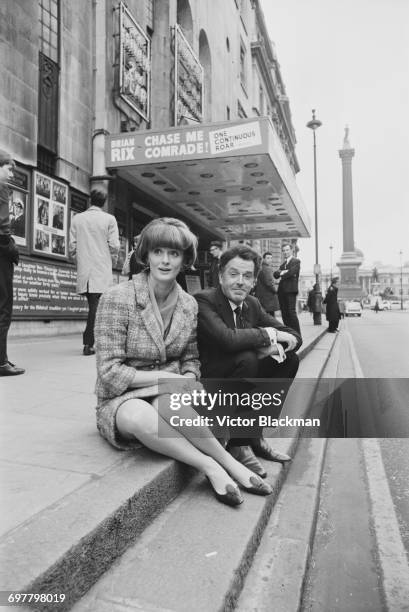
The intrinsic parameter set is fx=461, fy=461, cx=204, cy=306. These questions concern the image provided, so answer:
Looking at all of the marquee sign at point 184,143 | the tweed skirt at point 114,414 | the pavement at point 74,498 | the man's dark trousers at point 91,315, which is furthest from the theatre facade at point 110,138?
the tweed skirt at point 114,414

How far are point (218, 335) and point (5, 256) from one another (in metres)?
2.44

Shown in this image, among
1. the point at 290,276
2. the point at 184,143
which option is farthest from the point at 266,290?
the point at 184,143

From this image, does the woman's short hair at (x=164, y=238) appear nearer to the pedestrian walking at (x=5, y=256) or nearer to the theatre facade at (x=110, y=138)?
the pedestrian walking at (x=5, y=256)

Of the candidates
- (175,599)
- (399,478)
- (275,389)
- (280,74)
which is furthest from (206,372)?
(280,74)

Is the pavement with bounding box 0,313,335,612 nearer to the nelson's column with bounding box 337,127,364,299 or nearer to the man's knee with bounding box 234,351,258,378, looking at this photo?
the man's knee with bounding box 234,351,258,378

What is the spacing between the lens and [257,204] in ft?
47.2

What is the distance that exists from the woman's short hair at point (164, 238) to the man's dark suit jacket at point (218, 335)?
1.18 feet

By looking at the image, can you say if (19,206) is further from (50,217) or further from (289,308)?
(289,308)

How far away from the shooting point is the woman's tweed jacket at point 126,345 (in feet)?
7.36

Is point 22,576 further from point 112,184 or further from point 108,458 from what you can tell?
point 112,184

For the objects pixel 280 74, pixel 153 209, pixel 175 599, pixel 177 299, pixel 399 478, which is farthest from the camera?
pixel 280 74

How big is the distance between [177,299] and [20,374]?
2.47 metres

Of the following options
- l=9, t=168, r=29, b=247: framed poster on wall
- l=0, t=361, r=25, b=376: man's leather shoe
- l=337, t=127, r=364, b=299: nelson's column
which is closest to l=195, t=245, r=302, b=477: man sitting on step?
l=0, t=361, r=25, b=376: man's leather shoe

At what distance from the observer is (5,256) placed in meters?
4.04
